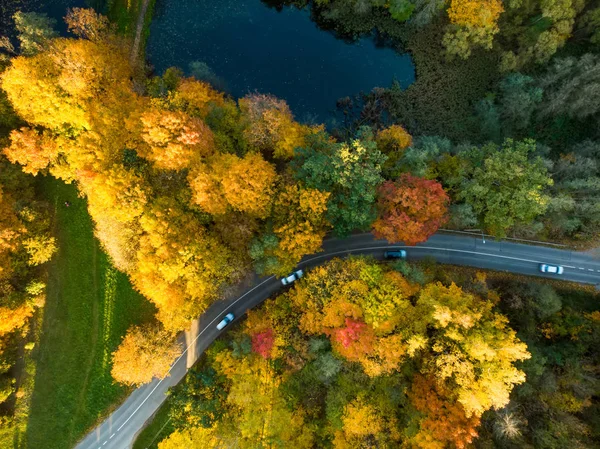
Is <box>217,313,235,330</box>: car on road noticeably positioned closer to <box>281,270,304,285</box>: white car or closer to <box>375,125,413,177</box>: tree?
<box>281,270,304,285</box>: white car

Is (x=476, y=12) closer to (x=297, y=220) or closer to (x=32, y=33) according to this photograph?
(x=297, y=220)

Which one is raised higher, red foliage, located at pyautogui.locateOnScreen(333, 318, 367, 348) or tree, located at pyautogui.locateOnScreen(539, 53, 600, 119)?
tree, located at pyautogui.locateOnScreen(539, 53, 600, 119)

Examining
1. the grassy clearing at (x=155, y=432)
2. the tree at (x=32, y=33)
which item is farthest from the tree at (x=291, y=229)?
the tree at (x=32, y=33)

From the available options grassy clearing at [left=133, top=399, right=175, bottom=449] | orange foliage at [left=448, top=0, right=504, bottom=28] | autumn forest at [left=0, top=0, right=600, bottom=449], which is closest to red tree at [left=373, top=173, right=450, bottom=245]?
autumn forest at [left=0, top=0, right=600, bottom=449]

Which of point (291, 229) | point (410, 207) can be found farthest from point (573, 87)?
point (291, 229)

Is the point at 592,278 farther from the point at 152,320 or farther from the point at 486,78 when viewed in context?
the point at 152,320

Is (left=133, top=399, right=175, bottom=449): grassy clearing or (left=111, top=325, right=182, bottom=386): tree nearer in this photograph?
(left=111, top=325, right=182, bottom=386): tree

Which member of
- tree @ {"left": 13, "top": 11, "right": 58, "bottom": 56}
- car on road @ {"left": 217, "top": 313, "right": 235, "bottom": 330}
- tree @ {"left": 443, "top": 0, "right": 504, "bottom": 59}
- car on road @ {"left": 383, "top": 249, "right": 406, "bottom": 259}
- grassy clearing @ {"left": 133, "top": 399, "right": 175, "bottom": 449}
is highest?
tree @ {"left": 443, "top": 0, "right": 504, "bottom": 59}
